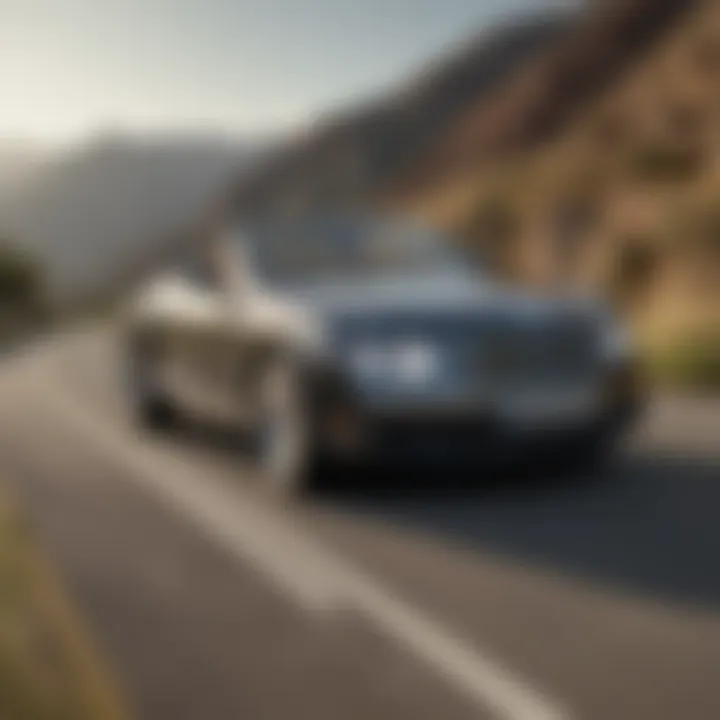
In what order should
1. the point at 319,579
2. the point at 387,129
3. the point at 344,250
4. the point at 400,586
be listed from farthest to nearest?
1. the point at 387,129
2. the point at 344,250
3. the point at 319,579
4. the point at 400,586

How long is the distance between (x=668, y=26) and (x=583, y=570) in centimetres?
6579

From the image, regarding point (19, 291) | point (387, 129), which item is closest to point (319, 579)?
point (19, 291)

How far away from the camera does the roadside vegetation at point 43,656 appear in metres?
4.61

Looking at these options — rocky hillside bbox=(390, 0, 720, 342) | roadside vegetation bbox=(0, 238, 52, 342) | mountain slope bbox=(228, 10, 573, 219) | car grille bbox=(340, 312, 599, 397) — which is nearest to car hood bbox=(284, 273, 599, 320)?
car grille bbox=(340, 312, 599, 397)

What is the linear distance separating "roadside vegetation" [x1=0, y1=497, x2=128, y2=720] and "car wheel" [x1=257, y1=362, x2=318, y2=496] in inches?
93.6

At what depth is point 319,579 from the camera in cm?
674

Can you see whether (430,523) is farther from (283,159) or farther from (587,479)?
(283,159)

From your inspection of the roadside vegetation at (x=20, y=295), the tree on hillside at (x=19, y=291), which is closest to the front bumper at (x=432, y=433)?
the roadside vegetation at (x=20, y=295)

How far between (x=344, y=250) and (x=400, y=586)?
4.49 m

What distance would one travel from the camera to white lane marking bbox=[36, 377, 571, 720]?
A: 486cm

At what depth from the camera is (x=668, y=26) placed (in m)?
69.9

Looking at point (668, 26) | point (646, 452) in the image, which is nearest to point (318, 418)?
point (646, 452)

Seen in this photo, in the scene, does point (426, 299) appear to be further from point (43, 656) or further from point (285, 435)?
point (43, 656)

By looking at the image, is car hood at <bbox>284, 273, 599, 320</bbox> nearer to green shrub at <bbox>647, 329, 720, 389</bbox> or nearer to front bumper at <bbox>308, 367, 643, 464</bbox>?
front bumper at <bbox>308, 367, 643, 464</bbox>
